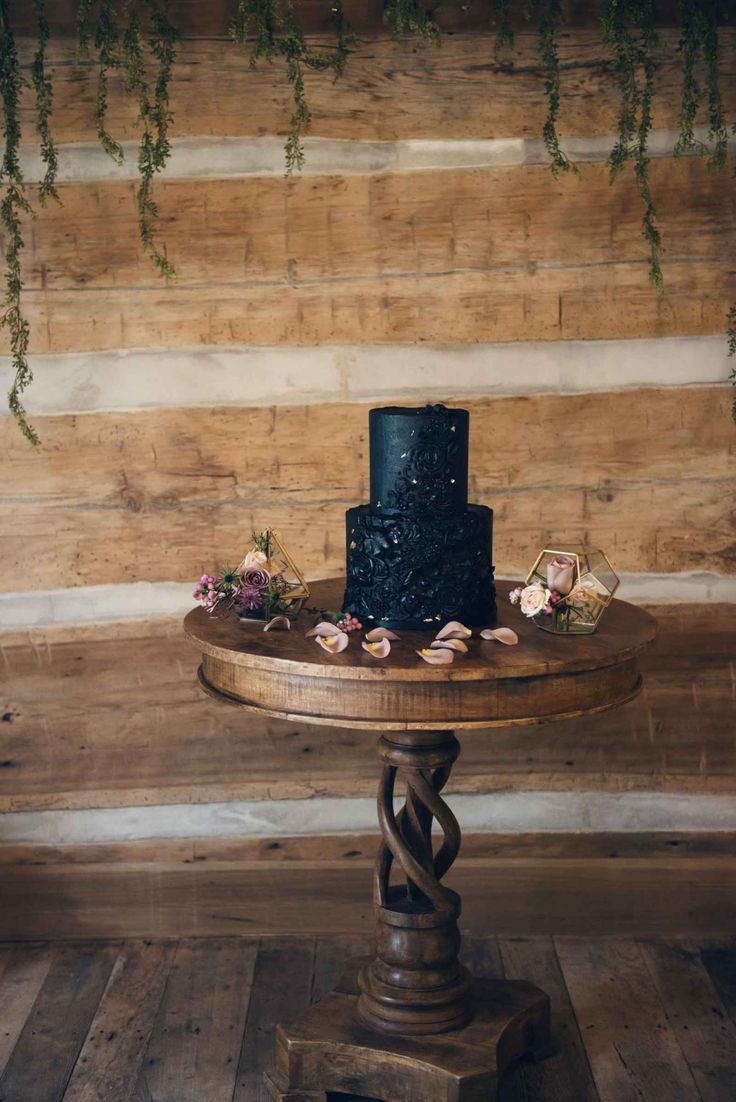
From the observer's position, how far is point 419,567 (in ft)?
7.13

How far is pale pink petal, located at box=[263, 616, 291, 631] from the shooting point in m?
2.21

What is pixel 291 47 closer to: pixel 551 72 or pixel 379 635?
pixel 551 72

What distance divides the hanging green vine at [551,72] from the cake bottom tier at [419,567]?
1038 millimetres

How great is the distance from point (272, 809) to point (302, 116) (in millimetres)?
1707

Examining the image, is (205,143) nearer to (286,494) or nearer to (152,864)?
(286,494)

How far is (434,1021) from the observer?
7.63ft

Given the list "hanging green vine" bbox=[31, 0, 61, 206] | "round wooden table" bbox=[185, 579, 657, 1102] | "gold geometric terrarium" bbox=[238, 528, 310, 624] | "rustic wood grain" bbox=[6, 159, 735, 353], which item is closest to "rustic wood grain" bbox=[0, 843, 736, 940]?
"round wooden table" bbox=[185, 579, 657, 1102]

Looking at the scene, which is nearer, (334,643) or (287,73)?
(334,643)

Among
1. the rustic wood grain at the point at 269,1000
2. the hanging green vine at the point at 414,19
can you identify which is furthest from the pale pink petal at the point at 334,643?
the hanging green vine at the point at 414,19

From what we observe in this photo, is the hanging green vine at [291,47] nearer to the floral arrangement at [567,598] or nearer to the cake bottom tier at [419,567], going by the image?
the cake bottom tier at [419,567]

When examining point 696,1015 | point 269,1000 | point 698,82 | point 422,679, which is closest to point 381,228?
point 698,82

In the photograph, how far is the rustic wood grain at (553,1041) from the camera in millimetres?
2363

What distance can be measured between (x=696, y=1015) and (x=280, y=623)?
133cm

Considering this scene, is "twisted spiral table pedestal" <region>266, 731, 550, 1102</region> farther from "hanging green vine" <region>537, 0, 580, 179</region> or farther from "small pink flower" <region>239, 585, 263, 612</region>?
"hanging green vine" <region>537, 0, 580, 179</region>
